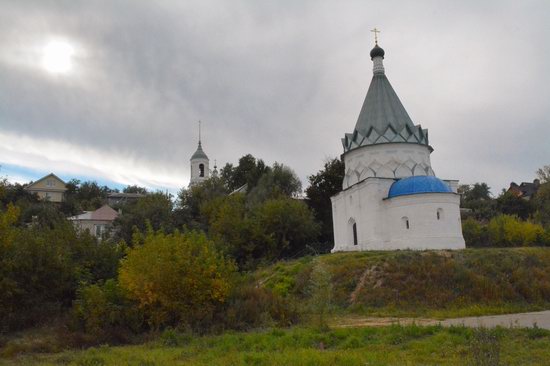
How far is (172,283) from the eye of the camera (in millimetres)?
14359

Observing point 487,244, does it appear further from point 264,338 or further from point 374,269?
point 264,338

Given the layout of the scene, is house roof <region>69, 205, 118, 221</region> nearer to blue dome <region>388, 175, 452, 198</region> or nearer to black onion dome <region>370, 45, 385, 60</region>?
black onion dome <region>370, 45, 385, 60</region>

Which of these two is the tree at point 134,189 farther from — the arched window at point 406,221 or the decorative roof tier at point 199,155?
the arched window at point 406,221

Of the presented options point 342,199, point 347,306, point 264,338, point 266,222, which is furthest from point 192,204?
point 264,338

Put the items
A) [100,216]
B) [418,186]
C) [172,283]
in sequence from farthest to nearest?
[100,216] < [418,186] < [172,283]

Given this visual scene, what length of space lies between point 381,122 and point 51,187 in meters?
63.4

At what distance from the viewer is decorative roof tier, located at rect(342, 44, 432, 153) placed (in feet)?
105

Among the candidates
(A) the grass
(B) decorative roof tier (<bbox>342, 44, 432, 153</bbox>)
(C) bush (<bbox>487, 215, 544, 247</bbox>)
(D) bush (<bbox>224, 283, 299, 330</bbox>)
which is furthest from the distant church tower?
(A) the grass

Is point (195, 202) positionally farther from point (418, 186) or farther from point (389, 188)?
point (418, 186)

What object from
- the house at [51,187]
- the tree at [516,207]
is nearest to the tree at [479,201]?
the tree at [516,207]

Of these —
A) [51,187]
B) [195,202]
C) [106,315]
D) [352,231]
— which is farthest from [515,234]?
[51,187]

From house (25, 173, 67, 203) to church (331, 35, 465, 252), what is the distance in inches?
2329

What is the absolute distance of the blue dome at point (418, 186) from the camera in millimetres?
27797

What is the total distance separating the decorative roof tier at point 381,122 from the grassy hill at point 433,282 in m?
9.43
